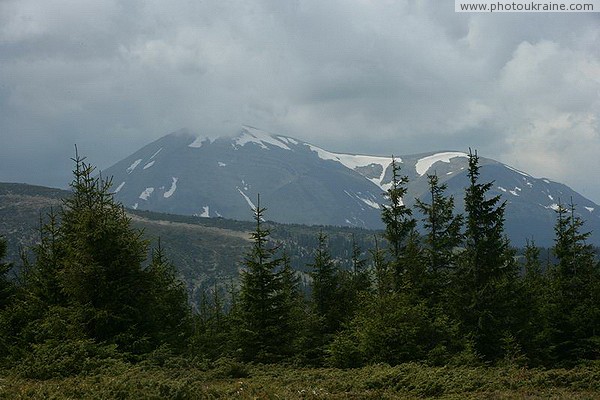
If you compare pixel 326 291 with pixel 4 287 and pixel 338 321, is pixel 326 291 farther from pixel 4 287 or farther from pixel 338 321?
pixel 4 287

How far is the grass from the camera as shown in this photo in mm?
14086

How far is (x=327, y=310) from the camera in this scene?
34.7 metres

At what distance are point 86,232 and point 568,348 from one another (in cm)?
2687

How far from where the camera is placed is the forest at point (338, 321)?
1694 cm

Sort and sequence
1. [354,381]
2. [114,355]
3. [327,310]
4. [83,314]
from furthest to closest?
[327,310]
[83,314]
[114,355]
[354,381]

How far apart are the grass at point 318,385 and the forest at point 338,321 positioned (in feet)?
0.25

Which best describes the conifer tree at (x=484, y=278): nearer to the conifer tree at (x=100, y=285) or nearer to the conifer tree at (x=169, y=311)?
the conifer tree at (x=100, y=285)

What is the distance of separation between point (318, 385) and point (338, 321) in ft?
58.6

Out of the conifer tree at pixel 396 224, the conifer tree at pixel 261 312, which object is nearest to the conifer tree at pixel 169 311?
the conifer tree at pixel 261 312

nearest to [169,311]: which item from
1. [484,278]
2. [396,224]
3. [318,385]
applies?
[396,224]

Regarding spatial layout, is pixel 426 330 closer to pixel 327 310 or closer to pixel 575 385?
pixel 575 385

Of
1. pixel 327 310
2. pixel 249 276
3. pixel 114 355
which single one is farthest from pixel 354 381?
pixel 327 310

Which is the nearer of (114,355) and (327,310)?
(114,355)

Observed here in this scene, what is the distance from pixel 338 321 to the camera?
34.1m
